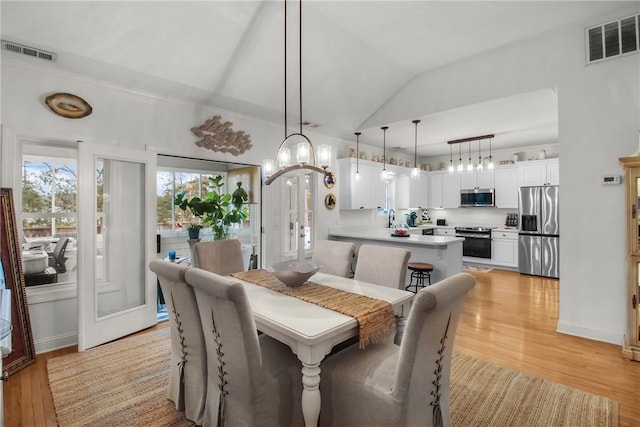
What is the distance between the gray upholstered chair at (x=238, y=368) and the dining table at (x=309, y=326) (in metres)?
0.16

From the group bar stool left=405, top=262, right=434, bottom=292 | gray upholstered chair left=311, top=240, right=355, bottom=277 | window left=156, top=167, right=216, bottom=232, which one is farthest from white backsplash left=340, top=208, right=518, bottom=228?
window left=156, top=167, right=216, bottom=232

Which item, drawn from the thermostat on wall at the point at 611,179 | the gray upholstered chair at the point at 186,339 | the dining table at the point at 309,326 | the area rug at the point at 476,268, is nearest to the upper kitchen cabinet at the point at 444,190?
the area rug at the point at 476,268

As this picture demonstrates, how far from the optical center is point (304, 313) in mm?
1866

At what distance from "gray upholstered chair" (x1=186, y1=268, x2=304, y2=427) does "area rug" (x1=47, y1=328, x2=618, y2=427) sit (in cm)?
57

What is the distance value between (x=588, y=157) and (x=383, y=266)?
2.43 metres

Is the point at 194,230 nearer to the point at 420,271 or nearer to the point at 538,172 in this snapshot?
the point at 420,271

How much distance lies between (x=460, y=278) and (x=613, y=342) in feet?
9.18

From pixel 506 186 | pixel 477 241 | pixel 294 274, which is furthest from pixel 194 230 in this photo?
pixel 506 186

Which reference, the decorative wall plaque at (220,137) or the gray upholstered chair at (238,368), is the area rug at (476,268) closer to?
the decorative wall plaque at (220,137)

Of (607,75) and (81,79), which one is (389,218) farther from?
(81,79)

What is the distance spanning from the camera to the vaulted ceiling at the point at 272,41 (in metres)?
2.56

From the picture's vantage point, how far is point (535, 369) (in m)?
2.61

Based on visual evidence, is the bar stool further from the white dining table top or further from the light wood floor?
the white dining table top

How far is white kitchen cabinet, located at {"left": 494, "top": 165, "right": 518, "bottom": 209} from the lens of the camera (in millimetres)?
6578
